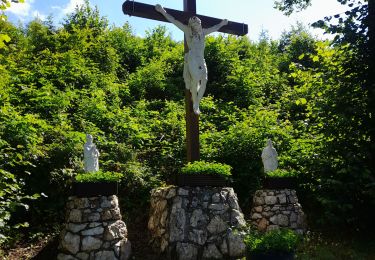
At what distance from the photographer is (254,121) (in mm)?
8500

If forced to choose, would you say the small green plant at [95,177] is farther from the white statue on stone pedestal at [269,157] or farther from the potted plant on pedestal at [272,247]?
the white statue on stone pedestal at [269,157]

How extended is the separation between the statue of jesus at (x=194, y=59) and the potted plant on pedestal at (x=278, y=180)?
5.88 feet

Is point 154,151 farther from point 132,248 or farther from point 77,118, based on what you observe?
point 132,248

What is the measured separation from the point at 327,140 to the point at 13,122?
17.3 feet

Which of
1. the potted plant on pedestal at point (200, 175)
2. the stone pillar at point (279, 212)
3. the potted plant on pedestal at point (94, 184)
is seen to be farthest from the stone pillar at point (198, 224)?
the stone pillar at point (279, 212)

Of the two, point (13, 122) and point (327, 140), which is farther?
point (327, 140)

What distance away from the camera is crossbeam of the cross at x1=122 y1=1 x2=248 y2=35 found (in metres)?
5.75

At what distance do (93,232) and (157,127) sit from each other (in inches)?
165

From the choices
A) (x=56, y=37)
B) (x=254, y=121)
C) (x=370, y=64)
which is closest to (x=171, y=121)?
(x=254, y=121)

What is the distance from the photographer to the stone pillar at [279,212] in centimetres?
662

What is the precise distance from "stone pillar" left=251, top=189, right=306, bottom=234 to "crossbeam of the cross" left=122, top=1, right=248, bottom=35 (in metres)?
2.88

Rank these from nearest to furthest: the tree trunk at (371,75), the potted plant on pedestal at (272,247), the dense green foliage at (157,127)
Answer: the potted plant on pedestal at (272,247), the tree trunk at (371,75), the dense green foliage at (157,127)

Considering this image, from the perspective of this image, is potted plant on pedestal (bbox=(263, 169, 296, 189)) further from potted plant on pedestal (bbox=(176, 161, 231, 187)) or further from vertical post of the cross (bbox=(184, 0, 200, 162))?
vertical post of the cross (bbox=(184, 0, 200, 162))

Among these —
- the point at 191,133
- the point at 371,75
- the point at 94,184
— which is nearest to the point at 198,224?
the point at 191,133
